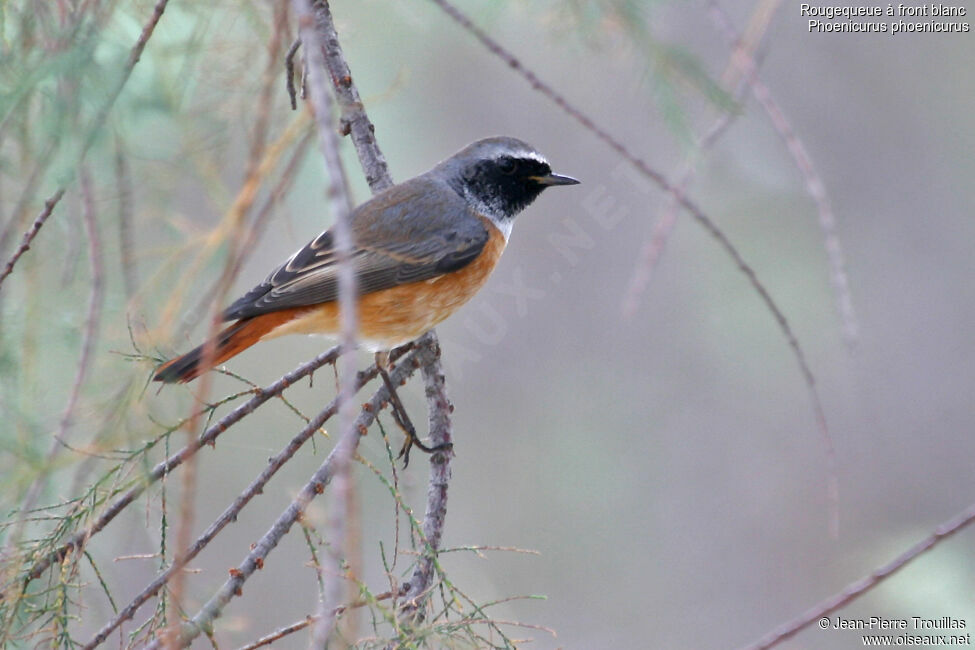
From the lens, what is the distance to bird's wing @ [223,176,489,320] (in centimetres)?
346

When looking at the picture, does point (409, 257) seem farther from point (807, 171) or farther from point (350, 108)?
point (807, 171)

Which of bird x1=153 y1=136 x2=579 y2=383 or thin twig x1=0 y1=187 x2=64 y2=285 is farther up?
bird x1=153 y1=136 x2=579 y2=383

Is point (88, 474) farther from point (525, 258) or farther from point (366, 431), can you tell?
point (525, 258)

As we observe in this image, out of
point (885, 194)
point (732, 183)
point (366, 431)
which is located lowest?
point (366, 431)

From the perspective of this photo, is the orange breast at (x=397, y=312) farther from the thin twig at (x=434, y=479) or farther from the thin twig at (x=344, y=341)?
the thin twig at (x=344, y=341)

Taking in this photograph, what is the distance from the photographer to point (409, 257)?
3699 millimetres

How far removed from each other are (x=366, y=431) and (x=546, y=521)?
3.52 metres

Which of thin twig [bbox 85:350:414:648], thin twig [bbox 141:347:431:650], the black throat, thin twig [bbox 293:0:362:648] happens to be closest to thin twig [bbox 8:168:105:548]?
thin twig [bbox 85:350:414:648]

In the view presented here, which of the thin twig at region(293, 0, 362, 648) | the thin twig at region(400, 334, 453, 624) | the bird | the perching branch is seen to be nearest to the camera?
the thin twig at region(293, 0, 362, 648)

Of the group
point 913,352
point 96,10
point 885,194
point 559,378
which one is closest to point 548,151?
point 559,378

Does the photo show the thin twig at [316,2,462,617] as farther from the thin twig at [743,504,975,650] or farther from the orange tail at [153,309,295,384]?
the thin twig at [743,504,975,650]

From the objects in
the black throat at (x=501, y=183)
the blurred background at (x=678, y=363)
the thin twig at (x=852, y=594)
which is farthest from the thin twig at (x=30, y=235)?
the blurred background at (x=678, y=363)

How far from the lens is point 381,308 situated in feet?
11.6

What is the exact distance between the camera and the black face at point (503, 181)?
4027mm
